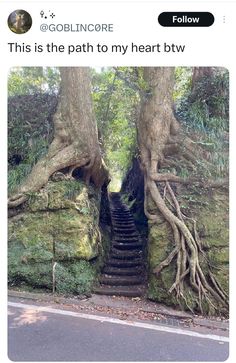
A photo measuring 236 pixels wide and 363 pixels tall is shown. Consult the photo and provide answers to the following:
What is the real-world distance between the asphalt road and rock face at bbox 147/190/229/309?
127cm

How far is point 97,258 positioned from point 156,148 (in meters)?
2.52

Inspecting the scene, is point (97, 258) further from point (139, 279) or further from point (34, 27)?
point (34, 27)

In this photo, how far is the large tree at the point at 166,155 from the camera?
5641 mm

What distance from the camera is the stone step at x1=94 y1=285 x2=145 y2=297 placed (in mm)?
6051

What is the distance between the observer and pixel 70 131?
6484mm

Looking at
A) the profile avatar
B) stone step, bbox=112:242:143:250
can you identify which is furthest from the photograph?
the profile avatar

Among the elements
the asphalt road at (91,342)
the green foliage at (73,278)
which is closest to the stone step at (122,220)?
the green foliage at (73,278)

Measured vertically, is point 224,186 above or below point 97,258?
above

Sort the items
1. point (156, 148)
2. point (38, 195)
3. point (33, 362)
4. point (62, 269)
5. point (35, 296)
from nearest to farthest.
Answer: point (33, 362) → point (35, 296) → point (62, 269) → point (38, 195) → point (156, 148)

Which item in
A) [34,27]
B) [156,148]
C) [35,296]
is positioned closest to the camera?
[34,27]

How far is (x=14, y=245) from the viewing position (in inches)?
227

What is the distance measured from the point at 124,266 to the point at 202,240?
2.17 metres

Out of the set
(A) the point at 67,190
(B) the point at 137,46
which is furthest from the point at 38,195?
(B) the point at 137,46

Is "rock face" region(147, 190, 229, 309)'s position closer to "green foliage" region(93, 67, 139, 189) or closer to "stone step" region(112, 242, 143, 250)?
"stone step" region(112, 242, 143, 250)
